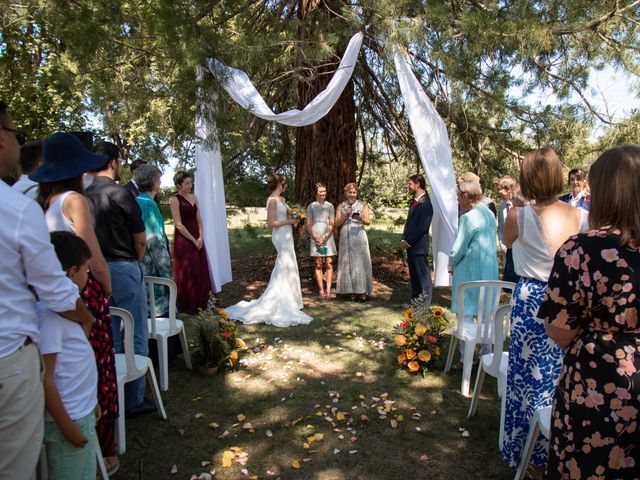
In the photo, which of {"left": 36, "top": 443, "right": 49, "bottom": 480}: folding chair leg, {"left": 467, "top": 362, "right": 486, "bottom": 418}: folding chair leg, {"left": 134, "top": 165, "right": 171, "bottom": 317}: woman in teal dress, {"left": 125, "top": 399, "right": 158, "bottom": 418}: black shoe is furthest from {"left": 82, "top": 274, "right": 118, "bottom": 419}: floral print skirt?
{"left": 467, "top": 362, "right": 486, "bottom": 418}: folding chair leg

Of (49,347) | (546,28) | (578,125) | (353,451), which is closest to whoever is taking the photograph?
(49,347)

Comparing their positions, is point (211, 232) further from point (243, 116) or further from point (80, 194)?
point (80, 194)

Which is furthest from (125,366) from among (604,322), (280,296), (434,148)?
(434,148)

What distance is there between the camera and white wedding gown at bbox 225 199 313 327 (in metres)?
5.84

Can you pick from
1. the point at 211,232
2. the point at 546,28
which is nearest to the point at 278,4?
the point at 211,232

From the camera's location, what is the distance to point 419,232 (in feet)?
18.5

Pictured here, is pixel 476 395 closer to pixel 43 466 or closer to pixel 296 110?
pixel 43 466

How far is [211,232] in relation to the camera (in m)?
6.02

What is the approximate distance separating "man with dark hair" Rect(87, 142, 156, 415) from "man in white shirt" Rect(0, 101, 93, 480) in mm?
1535

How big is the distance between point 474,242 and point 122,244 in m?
2.88

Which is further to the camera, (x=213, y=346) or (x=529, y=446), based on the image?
(x=213, y=346)

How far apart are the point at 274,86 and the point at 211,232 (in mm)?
2675

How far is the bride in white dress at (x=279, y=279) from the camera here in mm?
5980

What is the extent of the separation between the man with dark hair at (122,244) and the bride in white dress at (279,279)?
2.53 meters
